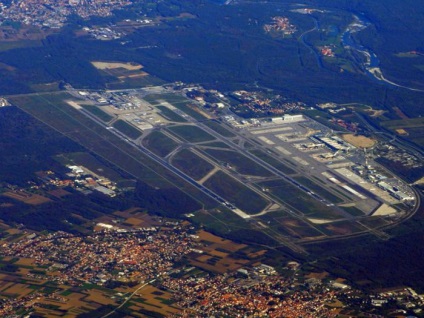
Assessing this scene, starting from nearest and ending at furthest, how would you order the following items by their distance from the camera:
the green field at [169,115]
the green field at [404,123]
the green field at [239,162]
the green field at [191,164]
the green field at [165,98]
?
1. the green field at [191,164]
2. the green field at [239,162]
3. the green field at [169,115]
4. the green field at [404,123]
5. the green field at [165,98]

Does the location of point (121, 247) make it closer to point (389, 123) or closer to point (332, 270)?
point (332, 270)

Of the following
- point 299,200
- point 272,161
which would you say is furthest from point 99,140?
point 299,200

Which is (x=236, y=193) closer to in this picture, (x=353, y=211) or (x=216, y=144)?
(x=353, y=211)

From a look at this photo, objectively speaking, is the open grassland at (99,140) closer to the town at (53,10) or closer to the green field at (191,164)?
the green field at (191,164)

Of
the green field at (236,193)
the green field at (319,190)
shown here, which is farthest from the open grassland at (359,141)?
the green field at (236,193)

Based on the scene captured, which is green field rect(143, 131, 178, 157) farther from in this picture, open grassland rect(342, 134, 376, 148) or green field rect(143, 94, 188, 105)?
open grassland rect(342, 134, 376, 148)

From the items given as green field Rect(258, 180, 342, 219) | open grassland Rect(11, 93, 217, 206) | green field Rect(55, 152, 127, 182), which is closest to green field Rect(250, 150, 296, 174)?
green field Rect(258, 180, 342, 219)
